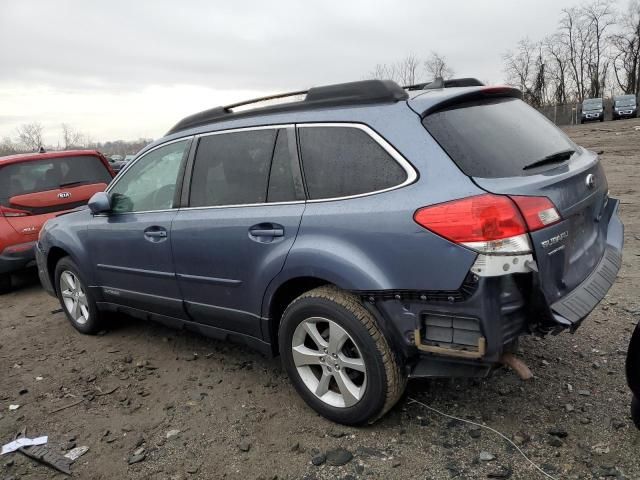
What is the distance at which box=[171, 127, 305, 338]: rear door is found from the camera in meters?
2.96

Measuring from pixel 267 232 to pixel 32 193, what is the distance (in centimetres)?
490

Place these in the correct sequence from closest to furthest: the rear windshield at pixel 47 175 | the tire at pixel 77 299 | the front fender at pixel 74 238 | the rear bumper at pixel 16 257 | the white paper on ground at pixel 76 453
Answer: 1. the white paper on ground at pixel 76 453
2. the front fender at pixel 74 238
3. the tire at pixel 77 299
4. the rear bumper at pixel 16 257
5. the rear windshield at pixel 47 175

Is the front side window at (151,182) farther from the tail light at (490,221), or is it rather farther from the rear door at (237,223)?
the tail light at (490,221)

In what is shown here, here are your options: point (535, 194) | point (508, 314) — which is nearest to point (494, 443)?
point (508, 314)

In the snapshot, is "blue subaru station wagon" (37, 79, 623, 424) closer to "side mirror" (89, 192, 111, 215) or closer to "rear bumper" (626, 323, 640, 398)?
"rear bumper" (626, 323, 640, 398)

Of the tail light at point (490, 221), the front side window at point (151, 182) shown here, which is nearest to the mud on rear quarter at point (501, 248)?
the tail light at point (490, 221)

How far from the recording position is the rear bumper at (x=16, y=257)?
6254mm

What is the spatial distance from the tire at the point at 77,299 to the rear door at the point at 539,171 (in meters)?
3.40

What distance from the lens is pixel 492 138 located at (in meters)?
2.61

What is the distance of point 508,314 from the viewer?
2.33m

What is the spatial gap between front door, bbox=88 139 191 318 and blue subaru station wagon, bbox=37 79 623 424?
3 cm

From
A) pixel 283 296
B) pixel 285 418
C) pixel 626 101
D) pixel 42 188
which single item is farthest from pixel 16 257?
pixel 626 101

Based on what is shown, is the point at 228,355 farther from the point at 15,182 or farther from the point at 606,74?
the point at 606,74

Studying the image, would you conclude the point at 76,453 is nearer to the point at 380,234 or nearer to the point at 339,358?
the point at 339,358
